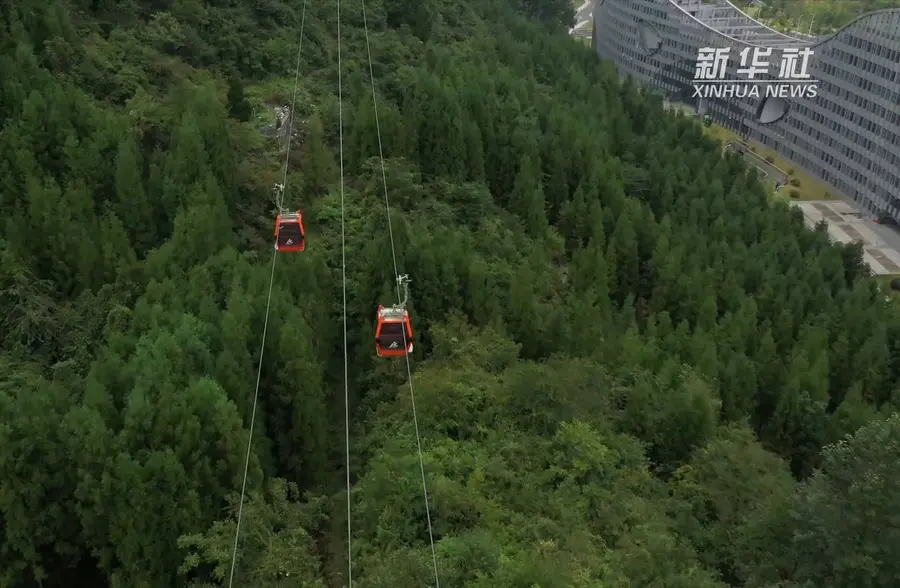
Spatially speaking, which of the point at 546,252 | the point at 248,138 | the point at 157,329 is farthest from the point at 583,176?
the point at 157,329

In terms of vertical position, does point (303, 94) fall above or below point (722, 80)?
above

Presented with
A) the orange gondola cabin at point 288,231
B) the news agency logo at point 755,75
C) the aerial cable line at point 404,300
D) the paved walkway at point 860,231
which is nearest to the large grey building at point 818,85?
the news agency logo at point 755,75

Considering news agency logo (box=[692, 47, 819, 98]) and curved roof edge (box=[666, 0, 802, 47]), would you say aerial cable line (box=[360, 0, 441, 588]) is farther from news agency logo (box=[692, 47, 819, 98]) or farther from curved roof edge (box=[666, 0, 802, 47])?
curved roof edge (box=[666, 0, 802, 47])

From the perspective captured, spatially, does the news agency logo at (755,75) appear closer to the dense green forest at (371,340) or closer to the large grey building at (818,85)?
the large grey building at (818,85)

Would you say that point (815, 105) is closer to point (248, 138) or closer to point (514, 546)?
point (248, 138)

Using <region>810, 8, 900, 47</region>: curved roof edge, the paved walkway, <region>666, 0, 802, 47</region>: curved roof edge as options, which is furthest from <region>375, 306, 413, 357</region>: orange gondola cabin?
<region>666, 0, 802, 47</region>: curved roof edge
